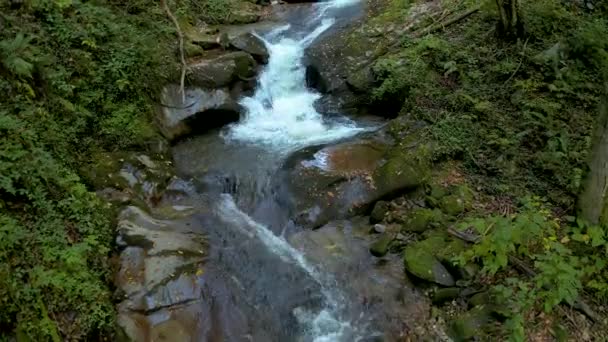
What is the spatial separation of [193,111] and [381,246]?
15.2 feet

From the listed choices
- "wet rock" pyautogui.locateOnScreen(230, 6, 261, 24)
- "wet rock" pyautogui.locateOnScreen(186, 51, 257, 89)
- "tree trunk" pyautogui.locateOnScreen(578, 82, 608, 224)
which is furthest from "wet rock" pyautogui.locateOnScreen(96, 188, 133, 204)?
"wet rock" pyautogui.locateOnScreen(230, 6, 261, 24)

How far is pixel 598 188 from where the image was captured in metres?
5.88

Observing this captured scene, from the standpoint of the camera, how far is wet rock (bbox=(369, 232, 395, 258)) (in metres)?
6.75

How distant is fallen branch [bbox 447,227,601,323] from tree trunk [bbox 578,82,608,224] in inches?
41.5

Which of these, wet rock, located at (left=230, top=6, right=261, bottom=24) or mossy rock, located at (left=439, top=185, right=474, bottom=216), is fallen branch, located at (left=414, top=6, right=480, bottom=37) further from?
mossy rock, located at (left=439, top=185, right=474, bottom=216)

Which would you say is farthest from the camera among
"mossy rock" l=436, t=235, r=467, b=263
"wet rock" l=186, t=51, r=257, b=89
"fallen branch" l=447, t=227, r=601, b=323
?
"wet rock" l=186, t=51, r=257, b=89

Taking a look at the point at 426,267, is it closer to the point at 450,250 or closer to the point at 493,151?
the point at 450,250

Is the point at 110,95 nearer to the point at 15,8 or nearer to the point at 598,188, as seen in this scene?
the point at 15,8

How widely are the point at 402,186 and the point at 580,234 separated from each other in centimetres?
257

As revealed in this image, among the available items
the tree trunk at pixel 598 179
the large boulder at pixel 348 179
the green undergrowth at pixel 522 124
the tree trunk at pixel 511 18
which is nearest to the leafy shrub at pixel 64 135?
the large boulder at pixel 348 179

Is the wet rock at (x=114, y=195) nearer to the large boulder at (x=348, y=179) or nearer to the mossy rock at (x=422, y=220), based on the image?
the large boulder at (x=348, y=179)

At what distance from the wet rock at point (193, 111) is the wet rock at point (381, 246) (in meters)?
4.36

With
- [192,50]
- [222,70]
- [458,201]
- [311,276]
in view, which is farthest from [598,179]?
[192,50]

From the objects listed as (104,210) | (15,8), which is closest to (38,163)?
(104,210)
